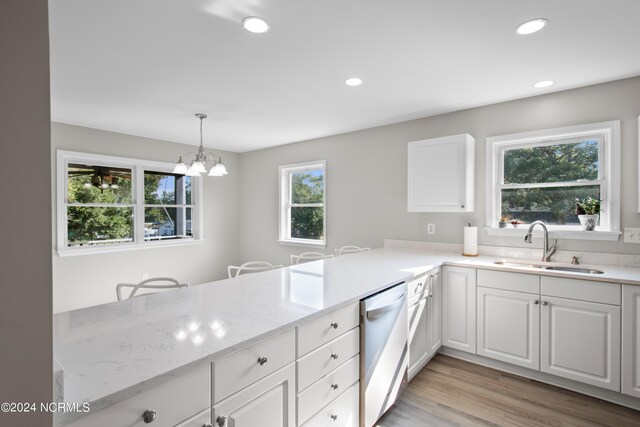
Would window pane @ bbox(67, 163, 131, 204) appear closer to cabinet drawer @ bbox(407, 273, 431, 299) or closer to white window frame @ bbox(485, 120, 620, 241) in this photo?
cabinet drawer @ bbox(407, 273, 431, 299)

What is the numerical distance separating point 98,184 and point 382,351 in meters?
4.08

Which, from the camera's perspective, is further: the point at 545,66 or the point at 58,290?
the point at 58,290

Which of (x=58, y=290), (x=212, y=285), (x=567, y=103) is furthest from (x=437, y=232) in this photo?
(x=58, y=290)

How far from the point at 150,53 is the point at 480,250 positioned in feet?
10.6

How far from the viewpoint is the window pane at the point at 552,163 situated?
2.67m

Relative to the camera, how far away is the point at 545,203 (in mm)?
2875

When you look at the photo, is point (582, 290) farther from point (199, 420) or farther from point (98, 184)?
point (98, 184)

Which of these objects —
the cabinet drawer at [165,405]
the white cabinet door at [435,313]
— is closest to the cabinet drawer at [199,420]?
the cabinet drawer at [165,405]

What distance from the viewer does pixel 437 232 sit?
3.39 meters

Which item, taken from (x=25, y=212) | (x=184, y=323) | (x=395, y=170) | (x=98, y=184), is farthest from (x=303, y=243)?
(x=25, y=212)

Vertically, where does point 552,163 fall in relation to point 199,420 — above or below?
above

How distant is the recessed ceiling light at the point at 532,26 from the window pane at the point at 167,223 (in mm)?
4610

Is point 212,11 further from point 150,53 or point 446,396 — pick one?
point 446,396

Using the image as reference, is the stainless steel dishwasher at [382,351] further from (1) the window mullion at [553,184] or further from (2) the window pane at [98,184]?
(2) the window pane at [98,184]
